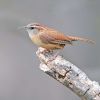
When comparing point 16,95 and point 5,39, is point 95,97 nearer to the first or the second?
point 16,95

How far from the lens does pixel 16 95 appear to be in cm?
963

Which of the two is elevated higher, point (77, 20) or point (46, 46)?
point (77, 20)

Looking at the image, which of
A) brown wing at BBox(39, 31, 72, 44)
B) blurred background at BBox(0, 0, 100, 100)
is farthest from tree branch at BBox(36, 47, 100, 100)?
blurred background at BBox(0, 0, 100, 100)

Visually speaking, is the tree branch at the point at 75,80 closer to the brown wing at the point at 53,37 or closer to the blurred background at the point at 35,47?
the brown wing at the point at 53,37

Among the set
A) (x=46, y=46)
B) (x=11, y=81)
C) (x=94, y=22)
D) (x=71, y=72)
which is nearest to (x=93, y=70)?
(x=94, y=22)

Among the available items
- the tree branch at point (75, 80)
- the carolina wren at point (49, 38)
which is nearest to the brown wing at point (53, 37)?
the carolina wren at point (49, 38)

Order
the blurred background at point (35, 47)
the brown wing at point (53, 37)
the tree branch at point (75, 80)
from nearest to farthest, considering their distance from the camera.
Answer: the tree branch at point (75, 80)
the brown wing at point (53, 37)
the blurred background at point (35, 47)

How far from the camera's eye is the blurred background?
9.30 meters

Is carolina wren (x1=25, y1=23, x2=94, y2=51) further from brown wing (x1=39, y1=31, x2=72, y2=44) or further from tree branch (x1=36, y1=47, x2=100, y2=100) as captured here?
tree branch (x1=36, y1=47, x2=100, y2=100)

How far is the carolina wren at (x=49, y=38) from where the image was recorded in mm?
6285

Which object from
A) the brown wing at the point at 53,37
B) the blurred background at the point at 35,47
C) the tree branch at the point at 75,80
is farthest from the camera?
the blurred background at the point at 35,47

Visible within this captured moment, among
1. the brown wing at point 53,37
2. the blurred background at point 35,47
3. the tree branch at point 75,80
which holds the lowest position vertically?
the tree branch at point 75,80

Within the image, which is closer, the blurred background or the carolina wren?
the carolina wren

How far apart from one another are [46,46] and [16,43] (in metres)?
3.73
